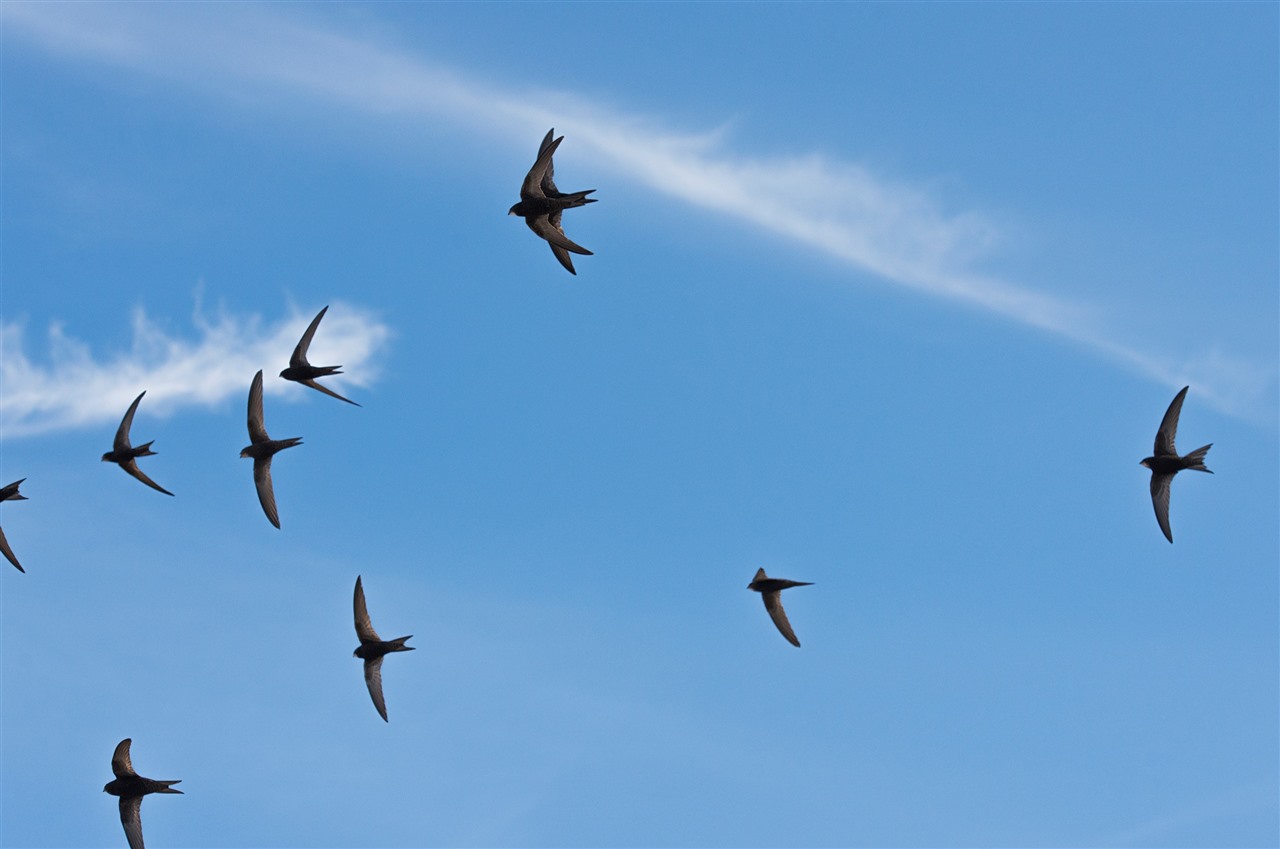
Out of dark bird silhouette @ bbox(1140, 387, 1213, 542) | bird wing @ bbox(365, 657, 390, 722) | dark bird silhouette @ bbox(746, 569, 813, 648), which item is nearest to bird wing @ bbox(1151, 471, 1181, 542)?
dark bird silhouette @ bbox(1140, 387, 1213, 542)

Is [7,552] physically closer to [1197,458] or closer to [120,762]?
[120,762]

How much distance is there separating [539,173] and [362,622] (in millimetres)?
12820

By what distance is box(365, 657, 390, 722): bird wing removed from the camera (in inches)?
1495

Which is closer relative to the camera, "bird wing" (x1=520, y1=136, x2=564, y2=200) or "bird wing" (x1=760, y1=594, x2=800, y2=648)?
"bird wing" (x1=520, y1=136, x2=564, y2=200)

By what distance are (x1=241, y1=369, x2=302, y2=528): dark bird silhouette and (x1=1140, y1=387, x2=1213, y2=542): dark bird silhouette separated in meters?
22.5

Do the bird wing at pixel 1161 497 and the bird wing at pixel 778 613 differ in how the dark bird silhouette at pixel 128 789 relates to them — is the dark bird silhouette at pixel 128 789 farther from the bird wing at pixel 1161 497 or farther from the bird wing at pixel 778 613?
the bird wing at pixel 1161 497

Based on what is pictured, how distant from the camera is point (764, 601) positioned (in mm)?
39406

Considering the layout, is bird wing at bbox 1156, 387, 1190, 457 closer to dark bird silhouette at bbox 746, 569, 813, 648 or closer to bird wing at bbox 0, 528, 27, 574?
dark bird silhouette at bbox 746, 569, 813, 648

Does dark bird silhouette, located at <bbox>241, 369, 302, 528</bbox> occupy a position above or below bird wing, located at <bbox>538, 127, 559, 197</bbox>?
below

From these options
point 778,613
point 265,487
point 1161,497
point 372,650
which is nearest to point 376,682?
point 372,650

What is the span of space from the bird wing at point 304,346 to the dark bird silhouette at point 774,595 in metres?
13.4

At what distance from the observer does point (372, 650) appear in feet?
125

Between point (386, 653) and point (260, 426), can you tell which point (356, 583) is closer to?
point (386, 653)

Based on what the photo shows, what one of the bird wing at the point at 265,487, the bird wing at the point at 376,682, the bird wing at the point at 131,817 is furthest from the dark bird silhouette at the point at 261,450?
the bird wing at the point at 131,817
